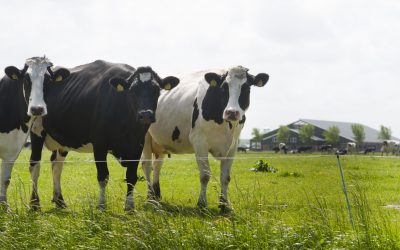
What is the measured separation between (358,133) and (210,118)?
120 meters

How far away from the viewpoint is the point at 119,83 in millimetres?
9344

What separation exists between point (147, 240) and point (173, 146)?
5.27m

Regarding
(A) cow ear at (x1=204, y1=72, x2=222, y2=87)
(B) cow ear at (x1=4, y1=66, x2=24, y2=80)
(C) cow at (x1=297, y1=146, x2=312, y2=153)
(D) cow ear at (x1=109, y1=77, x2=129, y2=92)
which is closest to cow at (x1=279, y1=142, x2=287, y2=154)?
(C) cow at (x1=297, y1=146, x2=312, y2=153)

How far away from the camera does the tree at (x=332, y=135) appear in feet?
381

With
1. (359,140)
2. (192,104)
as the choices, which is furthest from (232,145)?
(359,140)

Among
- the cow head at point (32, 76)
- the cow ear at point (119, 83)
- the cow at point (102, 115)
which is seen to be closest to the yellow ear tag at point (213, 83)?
the cow at point (102, 115)

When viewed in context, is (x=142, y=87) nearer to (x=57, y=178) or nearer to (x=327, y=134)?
(x=57, y=178)

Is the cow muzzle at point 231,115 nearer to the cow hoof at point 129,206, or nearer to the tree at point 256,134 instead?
the cow hoof at point 129,206

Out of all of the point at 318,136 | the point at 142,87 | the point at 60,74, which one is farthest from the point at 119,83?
→ the point at 318,136

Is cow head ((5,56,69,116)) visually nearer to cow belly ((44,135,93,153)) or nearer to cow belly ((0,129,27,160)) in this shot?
cow belly ((0,129,27,160))

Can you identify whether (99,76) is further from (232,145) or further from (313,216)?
(313,216)

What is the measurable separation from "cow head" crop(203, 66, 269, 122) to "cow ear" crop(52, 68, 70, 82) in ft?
8.99

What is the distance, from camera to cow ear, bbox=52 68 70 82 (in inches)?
A: 394

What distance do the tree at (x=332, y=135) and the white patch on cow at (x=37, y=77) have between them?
110m
